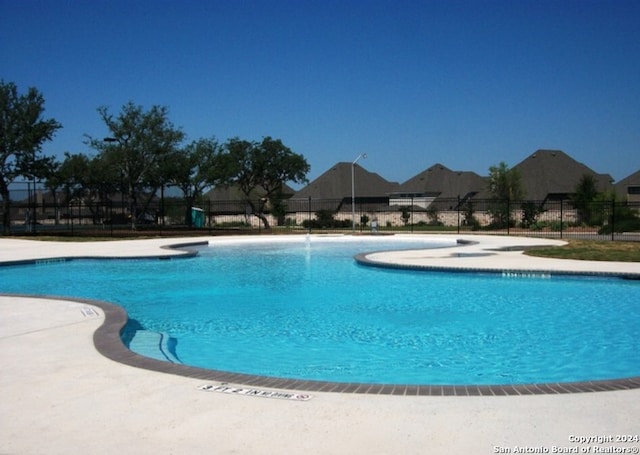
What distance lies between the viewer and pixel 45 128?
3616 centimetres

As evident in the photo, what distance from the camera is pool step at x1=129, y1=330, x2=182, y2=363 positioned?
23.0ft

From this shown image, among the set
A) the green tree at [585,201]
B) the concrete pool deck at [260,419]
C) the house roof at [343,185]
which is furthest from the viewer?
the house roof at [343,185]

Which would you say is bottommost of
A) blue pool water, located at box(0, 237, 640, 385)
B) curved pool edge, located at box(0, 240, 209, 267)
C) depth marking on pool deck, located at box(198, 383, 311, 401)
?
blue pool water, located at box(0, 237, 640, 385)

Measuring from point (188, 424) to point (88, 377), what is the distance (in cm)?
159

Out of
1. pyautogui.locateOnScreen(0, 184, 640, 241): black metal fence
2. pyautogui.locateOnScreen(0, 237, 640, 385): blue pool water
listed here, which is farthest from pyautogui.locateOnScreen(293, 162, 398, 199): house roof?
pyautogui.locateOnScreen(0, 237, 640, 385): blue pool water

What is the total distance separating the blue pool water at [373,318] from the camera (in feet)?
22.1

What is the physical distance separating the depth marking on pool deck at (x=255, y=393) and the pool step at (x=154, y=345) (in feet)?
7.46

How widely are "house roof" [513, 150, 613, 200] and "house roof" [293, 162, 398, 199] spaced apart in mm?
16065

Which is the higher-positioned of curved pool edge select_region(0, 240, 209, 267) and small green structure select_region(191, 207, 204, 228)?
small green structure select_region(191, 207, 204, 228)

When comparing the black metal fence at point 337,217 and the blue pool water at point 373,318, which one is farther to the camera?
the black metal fence at point 337,217

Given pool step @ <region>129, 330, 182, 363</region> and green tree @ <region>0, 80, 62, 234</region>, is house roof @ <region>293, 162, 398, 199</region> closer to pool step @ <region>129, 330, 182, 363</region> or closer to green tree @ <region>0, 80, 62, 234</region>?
green tree @ <region>0, 80, 62, 234</region>

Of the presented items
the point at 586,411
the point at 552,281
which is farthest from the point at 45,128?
the point at 586,411

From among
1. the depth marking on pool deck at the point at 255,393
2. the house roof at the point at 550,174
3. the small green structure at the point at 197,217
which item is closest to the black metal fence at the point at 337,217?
the small green structure at the point at 197,217

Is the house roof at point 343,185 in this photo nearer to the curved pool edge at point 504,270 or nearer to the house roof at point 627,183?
the house roof at point 627,183
